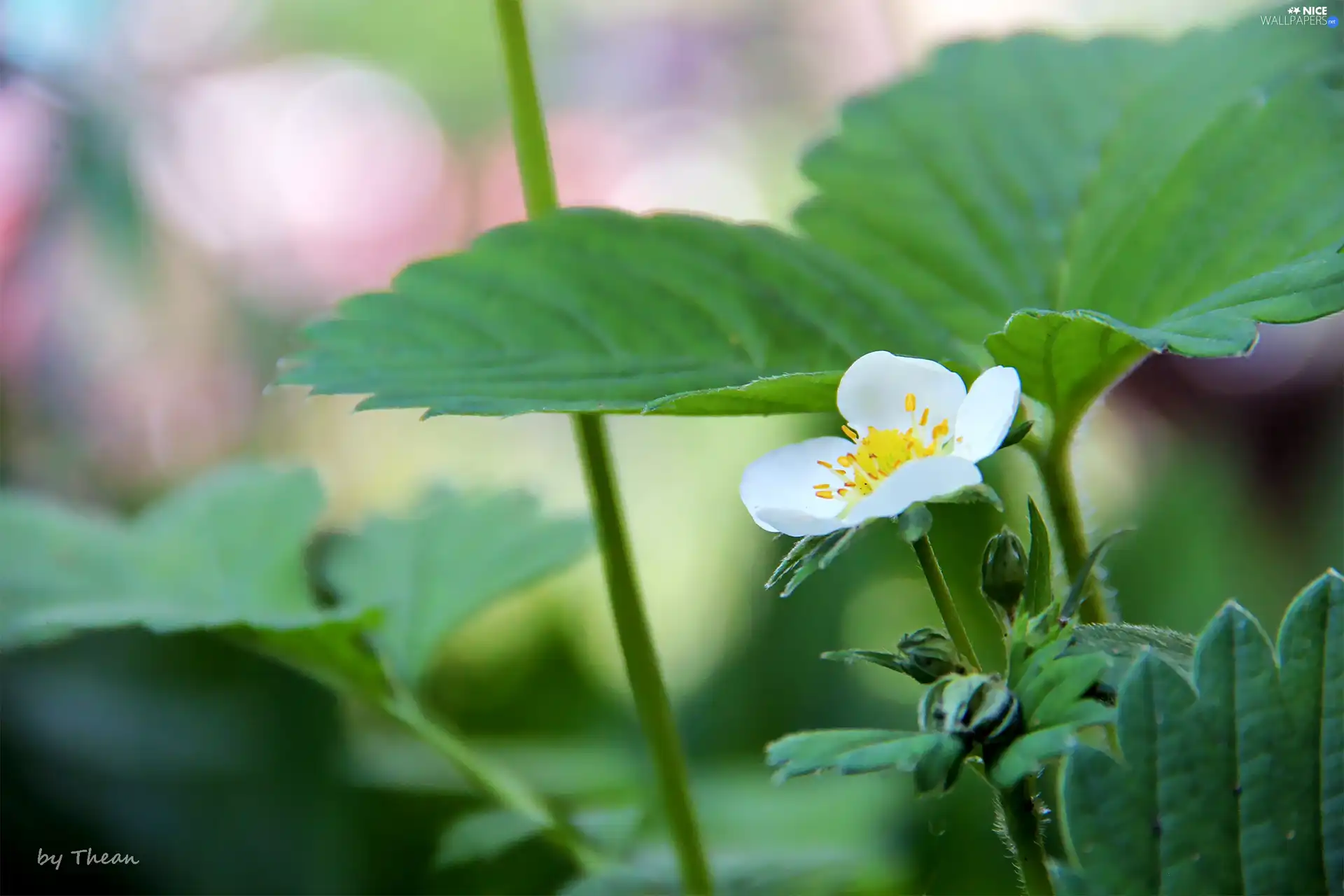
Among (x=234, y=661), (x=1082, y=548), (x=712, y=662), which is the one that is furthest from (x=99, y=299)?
(x=1082, y=548)

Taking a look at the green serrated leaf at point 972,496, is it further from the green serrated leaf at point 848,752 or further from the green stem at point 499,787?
the green stem at point 499,787

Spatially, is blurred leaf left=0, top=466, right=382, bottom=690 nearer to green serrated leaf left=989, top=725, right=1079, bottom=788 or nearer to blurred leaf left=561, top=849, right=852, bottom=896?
blurred leaf left=561, top=849, right=852, bottom=896

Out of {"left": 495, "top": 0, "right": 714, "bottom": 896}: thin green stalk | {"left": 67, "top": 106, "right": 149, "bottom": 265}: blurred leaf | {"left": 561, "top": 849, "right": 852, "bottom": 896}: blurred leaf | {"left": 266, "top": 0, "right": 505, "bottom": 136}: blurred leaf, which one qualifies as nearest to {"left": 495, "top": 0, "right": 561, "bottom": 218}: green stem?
{"left": 495, "top": 0, "right": 714, "bottom": 896}: thin green stalk

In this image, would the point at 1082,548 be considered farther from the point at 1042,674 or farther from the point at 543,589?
the point at 543,589

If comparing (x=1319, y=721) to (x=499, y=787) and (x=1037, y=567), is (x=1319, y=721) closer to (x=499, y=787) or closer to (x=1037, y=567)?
(x=1037, y=567)

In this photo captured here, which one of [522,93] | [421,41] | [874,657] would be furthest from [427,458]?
[874,657]

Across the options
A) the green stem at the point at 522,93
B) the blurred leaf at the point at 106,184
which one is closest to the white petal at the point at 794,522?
the green stem at the point at 522,93
